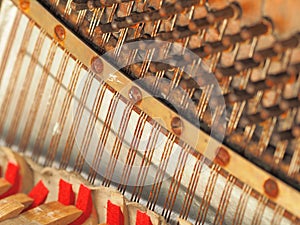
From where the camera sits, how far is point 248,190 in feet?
8.48

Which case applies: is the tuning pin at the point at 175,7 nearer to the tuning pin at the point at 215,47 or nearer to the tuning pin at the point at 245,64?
the tuning pin at the point at 215,47

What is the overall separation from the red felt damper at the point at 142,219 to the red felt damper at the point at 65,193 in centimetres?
33

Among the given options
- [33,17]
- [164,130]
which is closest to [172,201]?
[164,130]

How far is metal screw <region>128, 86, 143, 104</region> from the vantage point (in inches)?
108

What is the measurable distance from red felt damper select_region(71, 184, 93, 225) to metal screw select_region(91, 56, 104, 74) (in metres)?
0.43

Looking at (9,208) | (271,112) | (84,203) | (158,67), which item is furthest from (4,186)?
(271,112)

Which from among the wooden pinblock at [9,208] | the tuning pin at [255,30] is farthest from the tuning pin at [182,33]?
the wooden pinblock at [9,208]

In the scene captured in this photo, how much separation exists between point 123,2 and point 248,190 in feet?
2.49

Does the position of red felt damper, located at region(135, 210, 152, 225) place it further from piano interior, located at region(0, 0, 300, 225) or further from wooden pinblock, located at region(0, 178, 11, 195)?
wooden pinblock, located at region(0, 178, 11, 195)

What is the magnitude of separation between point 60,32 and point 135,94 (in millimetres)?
408

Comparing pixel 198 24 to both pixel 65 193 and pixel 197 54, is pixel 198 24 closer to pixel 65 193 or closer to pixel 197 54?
pixel 197 54

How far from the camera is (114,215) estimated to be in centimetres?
287

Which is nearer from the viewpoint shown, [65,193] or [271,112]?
[271,112]

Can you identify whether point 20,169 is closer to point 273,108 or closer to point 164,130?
point 164,130
